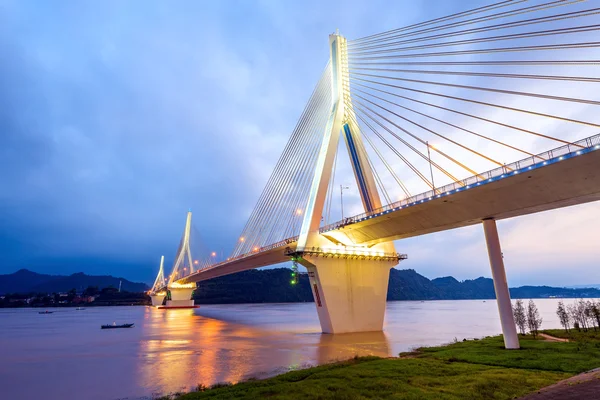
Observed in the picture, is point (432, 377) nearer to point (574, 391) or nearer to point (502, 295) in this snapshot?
point (574, 391)

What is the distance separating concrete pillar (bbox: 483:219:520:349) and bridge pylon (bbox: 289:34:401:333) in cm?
1185

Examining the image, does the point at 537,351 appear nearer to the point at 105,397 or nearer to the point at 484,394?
the point at 484,394

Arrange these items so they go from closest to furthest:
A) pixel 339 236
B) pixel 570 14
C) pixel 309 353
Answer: pixel 570 14 < pixel 309 353 < pixel 339 236

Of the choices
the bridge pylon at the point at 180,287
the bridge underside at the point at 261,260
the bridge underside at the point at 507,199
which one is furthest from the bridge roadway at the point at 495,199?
the bridge pylon at the point at 180,287

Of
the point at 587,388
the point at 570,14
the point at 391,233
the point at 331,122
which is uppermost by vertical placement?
the point at 331,122

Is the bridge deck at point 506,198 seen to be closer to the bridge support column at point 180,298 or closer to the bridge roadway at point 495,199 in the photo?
the bridge roadway at point 495,199

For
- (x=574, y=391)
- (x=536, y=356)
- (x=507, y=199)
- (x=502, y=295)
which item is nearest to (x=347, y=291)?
(x=502, y=295)

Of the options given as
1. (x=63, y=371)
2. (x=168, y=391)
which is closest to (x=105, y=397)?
(x=168, y=391)

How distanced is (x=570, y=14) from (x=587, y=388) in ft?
48.4

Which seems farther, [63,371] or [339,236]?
[339,236]

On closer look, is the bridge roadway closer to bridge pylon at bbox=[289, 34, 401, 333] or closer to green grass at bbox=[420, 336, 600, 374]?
bridge pylon at bbox=[289, 34, 401, 333]

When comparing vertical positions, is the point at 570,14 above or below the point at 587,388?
above

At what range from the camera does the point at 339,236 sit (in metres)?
34.0

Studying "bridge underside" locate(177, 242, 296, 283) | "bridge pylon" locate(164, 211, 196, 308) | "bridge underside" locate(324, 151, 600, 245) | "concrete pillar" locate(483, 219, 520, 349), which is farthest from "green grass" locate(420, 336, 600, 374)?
"bridge pylon" locate(164, 211, 196, 308)
